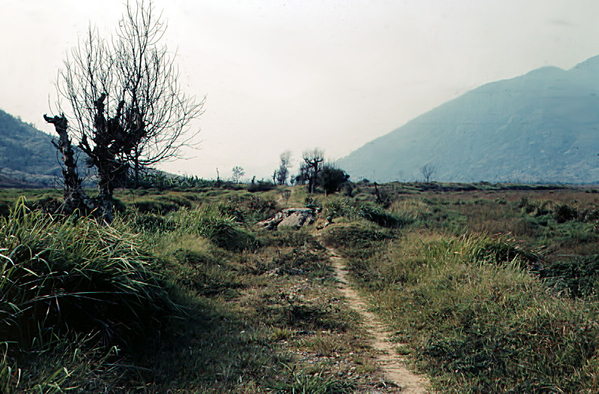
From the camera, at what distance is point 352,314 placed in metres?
6.17

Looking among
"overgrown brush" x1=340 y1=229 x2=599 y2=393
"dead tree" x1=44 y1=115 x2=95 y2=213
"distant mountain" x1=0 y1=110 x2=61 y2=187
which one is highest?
"distant mountain" x1=0 y1=110 x2=61 y2=187

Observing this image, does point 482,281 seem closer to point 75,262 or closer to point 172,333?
point 172,333

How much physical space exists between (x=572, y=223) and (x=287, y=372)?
1920cm

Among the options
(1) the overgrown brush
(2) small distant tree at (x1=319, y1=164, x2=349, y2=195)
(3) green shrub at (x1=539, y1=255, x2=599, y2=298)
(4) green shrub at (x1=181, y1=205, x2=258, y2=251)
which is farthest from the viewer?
(2) small distant tree at (x1=319, y1=164, x2=349, y2=195)

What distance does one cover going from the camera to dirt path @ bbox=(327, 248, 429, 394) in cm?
392

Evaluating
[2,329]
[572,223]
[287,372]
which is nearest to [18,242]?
[2,329]

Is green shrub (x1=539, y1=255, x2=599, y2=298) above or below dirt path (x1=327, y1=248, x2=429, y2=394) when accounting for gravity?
above

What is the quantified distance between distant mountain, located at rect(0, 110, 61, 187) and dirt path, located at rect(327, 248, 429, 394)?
353 ft

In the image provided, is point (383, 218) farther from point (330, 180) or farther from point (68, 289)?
point (330, 180)

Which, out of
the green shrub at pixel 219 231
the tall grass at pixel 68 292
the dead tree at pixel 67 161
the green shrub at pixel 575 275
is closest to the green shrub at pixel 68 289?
the tall grass at pixel 68 292

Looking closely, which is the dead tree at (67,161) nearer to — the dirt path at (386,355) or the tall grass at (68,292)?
the tall grass at (68,292)

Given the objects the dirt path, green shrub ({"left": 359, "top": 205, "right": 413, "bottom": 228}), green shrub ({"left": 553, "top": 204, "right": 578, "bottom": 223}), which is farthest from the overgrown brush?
green shrub ({"left": 553, "top": 204, "right": 578, "bottom": 223})

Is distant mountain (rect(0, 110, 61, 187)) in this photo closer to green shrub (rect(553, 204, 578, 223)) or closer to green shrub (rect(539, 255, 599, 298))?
green shrub (rect(553, 204, 578, 223))

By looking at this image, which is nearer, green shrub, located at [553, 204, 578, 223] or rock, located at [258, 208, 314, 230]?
rock, located at [258, 208, 314, 230]
